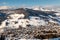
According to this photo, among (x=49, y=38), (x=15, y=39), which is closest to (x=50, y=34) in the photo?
(x=49, y=38)

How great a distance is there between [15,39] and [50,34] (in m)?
7.26

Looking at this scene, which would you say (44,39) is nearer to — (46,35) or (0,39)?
(46,35)

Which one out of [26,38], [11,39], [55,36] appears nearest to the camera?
[11,39]

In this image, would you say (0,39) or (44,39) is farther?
(44,39)

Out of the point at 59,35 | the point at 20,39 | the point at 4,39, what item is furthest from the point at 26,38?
the point at 59,35

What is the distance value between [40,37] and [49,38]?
1707 millimetres

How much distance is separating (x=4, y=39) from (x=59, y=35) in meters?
11.4

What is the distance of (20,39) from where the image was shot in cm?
3641

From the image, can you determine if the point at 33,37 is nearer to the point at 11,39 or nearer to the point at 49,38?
the point at 49,38

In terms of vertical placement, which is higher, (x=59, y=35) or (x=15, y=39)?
(x=15, y=39)

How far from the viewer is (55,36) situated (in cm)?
4019

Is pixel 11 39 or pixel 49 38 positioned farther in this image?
pixel 49 38

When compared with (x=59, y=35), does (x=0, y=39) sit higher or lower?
higher

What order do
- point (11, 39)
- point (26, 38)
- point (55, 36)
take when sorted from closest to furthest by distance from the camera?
point (11, 39) → point (26, 38) → point (55, 36)
